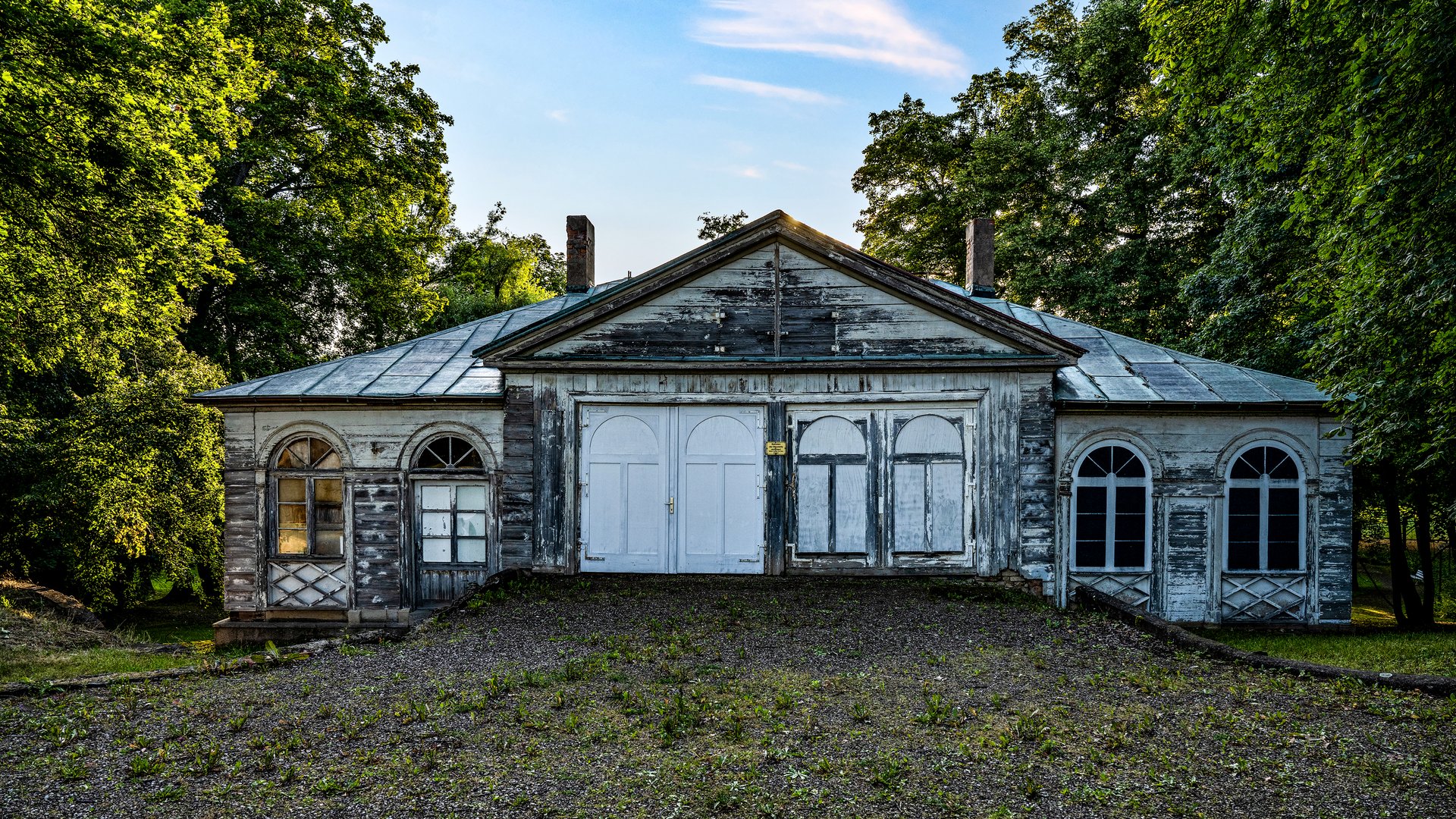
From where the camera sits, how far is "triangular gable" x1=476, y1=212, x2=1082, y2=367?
37.8 feet

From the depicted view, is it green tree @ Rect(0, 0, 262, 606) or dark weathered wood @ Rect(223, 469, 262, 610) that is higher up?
green tree @ Rect(0, 0, 262, 606)

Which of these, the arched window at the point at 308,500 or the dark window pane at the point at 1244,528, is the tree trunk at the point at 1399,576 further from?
the arched window at the point at 308,500

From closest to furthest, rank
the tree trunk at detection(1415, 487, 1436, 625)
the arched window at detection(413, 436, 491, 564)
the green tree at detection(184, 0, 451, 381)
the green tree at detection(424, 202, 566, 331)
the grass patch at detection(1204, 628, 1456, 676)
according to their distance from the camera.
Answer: the grass patch at detection(1204, 628, 1456, 676) → the arched window at detection(413, 436, 491, 564) → the tree trunk at detection(1415, 487, 1436, 625) → the green tree at detection(184, 0, 451, 381) → the green tree at detection(424, 202, 566, 331)

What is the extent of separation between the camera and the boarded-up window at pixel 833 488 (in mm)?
11656

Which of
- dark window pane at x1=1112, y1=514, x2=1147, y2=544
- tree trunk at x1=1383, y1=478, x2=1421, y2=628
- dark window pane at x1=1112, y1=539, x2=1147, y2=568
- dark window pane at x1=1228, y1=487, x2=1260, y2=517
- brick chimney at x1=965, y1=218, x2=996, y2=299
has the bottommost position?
tree trunk at x1=1383, y1=478, x2=1421, y2=628

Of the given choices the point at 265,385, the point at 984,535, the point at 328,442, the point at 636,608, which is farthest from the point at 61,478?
the point at 984,535

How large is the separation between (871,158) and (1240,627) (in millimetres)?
21576

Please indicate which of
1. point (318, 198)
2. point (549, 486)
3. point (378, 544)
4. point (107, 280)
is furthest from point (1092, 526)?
point (318, 198)

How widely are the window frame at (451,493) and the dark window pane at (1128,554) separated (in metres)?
10.0

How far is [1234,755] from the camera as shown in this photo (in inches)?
233

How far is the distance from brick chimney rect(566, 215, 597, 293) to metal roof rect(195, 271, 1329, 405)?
251 cm

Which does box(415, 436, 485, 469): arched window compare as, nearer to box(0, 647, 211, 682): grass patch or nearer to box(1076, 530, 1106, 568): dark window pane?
box(0, 647, 211, 682): grass patch

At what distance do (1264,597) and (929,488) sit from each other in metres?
5.84

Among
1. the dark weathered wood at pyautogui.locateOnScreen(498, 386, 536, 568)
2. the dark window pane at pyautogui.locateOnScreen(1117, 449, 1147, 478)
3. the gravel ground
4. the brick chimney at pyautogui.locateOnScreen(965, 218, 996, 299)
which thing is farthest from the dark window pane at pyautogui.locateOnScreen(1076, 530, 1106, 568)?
the dark weathered wood at pyautogui.locateOnScreen(498, 386, 536, 568)
